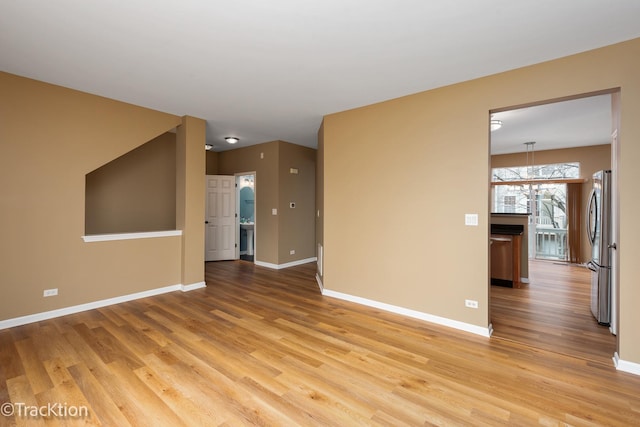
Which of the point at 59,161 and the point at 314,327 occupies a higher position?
the point at 59,161

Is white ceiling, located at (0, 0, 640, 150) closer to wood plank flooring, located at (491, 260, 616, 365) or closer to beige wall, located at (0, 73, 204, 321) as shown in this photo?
beige wall, located at (0, 73, 204, 321)

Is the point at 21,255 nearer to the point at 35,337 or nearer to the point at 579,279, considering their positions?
the point at 35,337

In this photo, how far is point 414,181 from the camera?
349cm

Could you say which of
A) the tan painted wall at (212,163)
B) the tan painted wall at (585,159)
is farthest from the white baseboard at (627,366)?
the tan painted wall at (212,163)

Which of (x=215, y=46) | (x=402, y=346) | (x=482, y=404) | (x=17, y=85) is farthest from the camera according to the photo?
(x=17, y=85)

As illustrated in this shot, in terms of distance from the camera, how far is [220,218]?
6.88 metres

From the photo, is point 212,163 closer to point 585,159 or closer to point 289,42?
point 289,42

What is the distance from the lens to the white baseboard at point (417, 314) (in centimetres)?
304

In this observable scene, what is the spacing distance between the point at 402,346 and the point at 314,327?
38.1 inches

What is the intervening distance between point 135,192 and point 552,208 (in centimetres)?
966

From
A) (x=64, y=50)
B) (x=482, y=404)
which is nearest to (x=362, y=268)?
(x=482, y=404)

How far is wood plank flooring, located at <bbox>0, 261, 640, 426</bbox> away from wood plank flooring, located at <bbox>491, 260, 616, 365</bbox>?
0.26 m

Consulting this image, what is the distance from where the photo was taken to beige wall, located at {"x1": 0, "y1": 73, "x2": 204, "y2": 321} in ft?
10.1

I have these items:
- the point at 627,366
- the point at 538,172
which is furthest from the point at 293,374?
the point at 538,172
